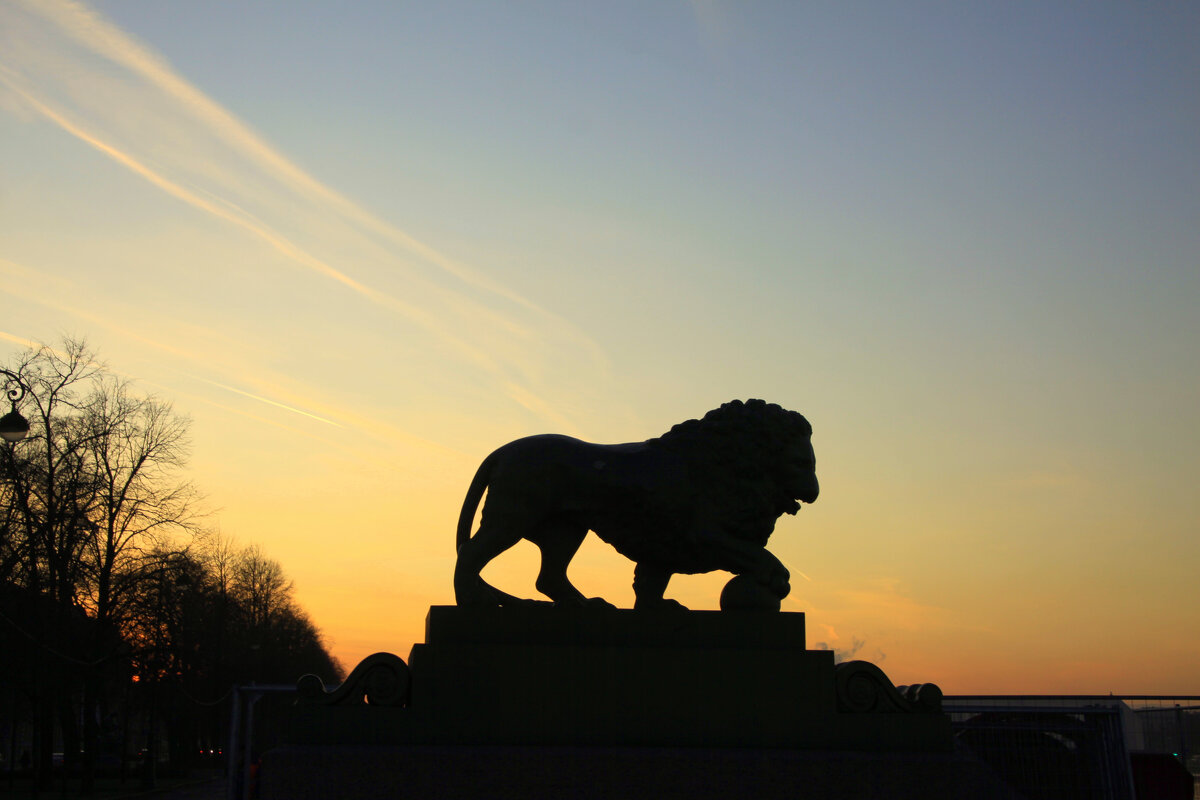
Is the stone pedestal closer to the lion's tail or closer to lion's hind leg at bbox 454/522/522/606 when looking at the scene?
lion's hind leg at bbox 454/522/522/606

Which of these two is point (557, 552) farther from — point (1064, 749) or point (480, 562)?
point (1064, 749)

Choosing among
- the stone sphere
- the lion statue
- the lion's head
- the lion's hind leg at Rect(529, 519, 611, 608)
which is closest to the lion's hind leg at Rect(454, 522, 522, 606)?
the lion statue

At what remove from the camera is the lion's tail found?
818 cm

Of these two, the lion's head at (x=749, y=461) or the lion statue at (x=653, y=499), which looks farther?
the lion's head at (x=749, y=461)

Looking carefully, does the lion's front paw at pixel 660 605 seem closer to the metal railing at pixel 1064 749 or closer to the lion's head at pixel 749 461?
the lion's head at pixel 749 461

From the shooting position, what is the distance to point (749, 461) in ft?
26.6

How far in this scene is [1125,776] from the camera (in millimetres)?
9680

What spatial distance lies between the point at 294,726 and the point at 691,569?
9.82ft

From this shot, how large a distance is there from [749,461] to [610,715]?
83.7 inches

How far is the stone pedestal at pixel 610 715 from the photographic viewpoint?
6.82 meters

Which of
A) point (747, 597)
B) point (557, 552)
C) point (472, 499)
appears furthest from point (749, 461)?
point (472, 499)

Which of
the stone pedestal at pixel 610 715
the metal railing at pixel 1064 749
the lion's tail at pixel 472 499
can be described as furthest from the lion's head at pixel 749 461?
the metal railing at pixel 1064 749

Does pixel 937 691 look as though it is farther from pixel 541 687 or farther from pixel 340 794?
pixel 340 794

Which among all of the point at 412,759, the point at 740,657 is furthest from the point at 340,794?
the point at 740,657
